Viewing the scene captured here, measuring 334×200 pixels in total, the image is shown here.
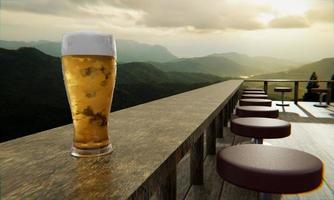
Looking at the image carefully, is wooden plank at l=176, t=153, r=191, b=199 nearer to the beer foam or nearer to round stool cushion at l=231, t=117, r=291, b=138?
round stool cushion at l=231, t=117, r=291, b=138

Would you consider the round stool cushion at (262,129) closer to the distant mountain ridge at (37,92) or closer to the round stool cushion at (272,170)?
the round stool cushion at (272,170)

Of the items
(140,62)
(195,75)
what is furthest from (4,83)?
(195,75)

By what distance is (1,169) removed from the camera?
641 mm

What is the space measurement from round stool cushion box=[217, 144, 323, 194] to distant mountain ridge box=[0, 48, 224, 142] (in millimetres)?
33132

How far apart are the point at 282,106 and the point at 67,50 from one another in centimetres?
979

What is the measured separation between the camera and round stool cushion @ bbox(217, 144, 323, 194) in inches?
43.4

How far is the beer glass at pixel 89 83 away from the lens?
729 millimetres

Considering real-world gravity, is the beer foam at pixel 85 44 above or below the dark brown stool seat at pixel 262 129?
above

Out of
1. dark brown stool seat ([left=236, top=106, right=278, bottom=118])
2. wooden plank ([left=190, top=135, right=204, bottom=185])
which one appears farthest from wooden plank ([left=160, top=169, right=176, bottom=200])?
dark brown stool seat ([left=236, top=106, right=278, bottom=118])

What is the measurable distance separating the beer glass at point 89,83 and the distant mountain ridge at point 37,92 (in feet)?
110

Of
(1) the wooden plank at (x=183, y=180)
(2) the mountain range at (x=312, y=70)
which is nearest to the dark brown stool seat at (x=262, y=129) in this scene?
(1) the wooden plank at (x=183, y=180)

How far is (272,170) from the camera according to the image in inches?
44.4

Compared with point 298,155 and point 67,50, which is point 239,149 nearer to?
point 298,155

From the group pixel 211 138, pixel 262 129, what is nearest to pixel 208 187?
pixel 262 129
